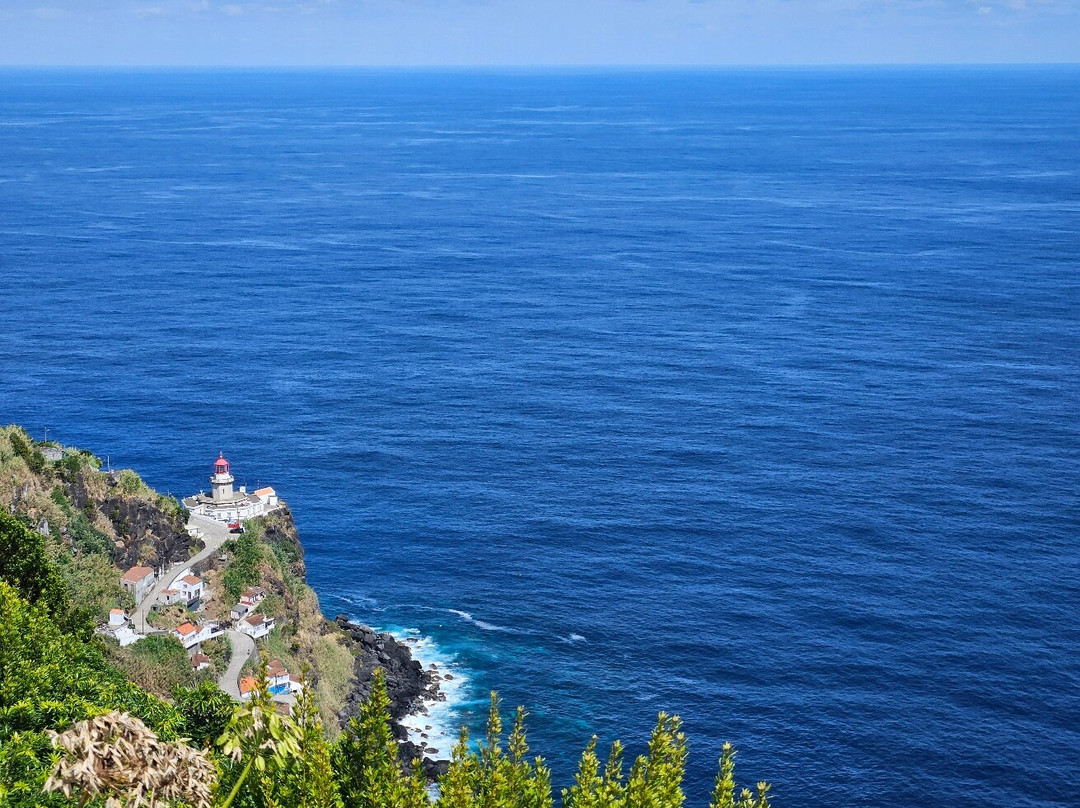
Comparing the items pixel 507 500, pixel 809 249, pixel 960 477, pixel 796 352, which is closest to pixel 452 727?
pixel 507 500

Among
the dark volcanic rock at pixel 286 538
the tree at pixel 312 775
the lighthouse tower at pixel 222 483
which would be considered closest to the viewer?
the tree at pixel 312 775

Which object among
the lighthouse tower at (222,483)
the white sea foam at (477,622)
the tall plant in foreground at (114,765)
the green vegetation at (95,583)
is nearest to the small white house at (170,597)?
the green vegetation at (95,583)

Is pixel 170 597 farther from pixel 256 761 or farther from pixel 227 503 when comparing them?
pixel 256 761

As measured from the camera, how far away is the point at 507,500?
106m

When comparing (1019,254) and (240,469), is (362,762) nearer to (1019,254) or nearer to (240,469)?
(240,469)

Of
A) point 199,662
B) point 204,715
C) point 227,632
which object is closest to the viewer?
point 204,715

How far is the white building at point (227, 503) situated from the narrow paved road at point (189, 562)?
3.03 feet

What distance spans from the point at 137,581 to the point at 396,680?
56.1 ft

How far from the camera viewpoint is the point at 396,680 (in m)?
79.0

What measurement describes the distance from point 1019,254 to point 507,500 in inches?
4742

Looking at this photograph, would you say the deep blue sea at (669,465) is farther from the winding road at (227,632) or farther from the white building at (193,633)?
the white building at (193,633)

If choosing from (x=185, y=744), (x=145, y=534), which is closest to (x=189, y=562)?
(x=145, y=534)

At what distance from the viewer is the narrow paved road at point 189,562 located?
72750 millimetres

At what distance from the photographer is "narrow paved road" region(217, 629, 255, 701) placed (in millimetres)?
69688
